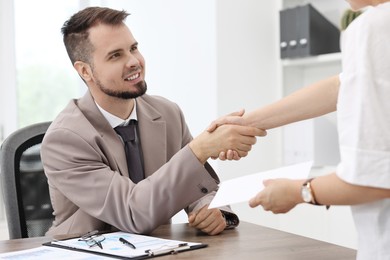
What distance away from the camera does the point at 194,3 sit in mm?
3605

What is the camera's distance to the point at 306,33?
3400 millimetres

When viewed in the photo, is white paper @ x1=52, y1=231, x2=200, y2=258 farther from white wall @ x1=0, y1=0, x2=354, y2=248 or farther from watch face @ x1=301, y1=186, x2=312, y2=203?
white wall @ x1=0, y1=0, x2=354, y2=248

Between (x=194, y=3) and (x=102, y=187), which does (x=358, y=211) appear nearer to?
(x=102, y=187)

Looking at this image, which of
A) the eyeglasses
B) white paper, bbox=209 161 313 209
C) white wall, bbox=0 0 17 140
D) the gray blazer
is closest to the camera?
white paper, bbox=209 161 313 209

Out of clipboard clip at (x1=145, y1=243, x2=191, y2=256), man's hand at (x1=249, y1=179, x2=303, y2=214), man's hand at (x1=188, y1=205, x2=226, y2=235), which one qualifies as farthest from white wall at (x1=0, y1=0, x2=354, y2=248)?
man's hand at (x1=249, y1=179, x2=303, y2=214)

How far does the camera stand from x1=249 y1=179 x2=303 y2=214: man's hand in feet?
3.88

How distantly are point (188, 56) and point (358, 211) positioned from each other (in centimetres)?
263

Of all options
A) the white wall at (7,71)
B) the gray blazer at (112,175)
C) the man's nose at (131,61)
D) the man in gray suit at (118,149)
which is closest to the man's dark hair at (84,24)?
the man in gray suit at (118,149)

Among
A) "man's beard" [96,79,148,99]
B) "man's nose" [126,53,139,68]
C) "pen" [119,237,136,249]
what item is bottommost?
"pen" [119,237,136,249]

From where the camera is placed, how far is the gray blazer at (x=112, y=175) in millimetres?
1759

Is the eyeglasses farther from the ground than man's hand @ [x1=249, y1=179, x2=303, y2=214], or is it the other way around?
man's hand @ [x1=249, y1=179, x2=303, y2=214]

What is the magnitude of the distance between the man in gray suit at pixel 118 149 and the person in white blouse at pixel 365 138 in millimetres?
629

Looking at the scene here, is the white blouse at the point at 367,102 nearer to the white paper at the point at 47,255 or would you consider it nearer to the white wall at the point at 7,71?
the white paper at the point at 47,255

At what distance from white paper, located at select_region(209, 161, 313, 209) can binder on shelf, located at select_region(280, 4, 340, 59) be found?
207cm
